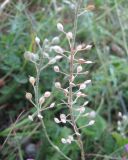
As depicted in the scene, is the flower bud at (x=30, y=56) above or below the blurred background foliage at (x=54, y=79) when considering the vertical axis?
above

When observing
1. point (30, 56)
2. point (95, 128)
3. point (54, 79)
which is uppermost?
point (30, 56)

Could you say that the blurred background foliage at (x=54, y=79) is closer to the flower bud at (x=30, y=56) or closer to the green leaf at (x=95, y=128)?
the green leaf at (x=95, y=128)

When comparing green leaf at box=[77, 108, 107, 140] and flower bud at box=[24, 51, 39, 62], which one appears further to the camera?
green leaf at box=[77, 108, 107, 140]

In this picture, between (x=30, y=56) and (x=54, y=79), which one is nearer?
(x=30, y=56)

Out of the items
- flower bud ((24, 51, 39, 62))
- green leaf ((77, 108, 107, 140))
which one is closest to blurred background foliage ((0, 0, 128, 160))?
green leaf ((77, 108, 107, 140))

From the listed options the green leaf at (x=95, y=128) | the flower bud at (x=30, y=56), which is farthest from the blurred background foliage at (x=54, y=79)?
the flower bud at (x=30, y=56)

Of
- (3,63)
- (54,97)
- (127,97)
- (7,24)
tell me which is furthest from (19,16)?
(127,97)

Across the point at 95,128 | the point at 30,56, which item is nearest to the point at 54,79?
the point at 95,128

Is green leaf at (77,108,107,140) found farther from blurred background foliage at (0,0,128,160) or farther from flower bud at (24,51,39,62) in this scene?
flower bud at (24,51,39,62)

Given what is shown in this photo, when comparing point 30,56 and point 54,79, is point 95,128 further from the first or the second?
point 30,56
